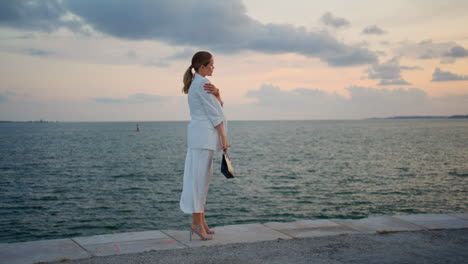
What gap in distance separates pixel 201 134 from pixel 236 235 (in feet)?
4.13

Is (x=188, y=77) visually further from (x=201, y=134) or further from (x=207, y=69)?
(x=201, y=134)

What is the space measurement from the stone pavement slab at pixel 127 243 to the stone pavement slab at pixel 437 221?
3.27 metres

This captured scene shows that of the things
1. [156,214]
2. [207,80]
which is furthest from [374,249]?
[156,214]

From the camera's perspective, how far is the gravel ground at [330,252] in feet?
12.2

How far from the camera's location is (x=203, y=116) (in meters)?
4.43

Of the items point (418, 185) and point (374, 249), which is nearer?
point (374, 249)

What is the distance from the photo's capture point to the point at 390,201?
55.0 ft

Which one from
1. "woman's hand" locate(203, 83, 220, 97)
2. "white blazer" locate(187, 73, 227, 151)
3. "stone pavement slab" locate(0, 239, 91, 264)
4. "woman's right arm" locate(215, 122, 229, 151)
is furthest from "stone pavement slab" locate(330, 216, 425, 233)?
"stone pavement slab" locate(0, 239, 91, 264)

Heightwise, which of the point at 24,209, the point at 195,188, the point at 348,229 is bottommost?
the point at 24,209

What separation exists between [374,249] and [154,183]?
62.9 feet

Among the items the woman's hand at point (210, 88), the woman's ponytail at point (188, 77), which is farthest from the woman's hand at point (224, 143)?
the woman's ponytail at point (188, 77)

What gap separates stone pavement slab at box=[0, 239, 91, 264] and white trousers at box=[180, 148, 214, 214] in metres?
1.21

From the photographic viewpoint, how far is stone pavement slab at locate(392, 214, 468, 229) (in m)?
5.18

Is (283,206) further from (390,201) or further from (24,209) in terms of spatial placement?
(24,209)
